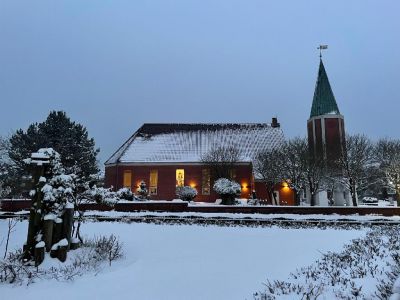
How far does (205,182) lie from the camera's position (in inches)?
1699

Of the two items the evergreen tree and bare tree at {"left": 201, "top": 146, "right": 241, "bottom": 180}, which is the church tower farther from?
the evergreen tree

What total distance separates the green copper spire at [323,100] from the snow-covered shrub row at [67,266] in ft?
122

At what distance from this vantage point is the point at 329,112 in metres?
42.1

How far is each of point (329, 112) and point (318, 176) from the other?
12.9 meters

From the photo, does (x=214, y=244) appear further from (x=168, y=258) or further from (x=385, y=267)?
(x=385, y=267)

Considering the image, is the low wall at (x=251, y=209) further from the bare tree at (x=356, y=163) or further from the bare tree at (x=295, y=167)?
the bare tree at (x=356, y=163)

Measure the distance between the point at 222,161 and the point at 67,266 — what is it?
32.5 m

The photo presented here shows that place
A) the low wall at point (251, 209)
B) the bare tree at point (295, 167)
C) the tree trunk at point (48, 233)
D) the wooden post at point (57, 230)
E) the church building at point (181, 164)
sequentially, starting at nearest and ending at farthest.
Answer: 1. the tree trunk at point (48, 233)
2. the wooden post at point (57, 230)
3. the low wall at point (251, 209)
4. the bare tree at point (295, 167)
5. the church building at point (181, 164)

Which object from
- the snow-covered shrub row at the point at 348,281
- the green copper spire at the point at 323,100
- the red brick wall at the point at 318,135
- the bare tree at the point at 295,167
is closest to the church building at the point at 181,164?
the red brick wall at the point at 318,135

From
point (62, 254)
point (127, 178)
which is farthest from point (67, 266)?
point (127, 178)

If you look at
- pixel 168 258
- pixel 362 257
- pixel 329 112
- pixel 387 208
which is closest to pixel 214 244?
pixel 168 258

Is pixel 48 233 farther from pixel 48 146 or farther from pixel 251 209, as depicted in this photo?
pixel 48 146

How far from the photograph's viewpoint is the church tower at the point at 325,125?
124ft

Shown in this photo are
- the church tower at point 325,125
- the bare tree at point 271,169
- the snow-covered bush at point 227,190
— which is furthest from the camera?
the church tower at point 325,125
